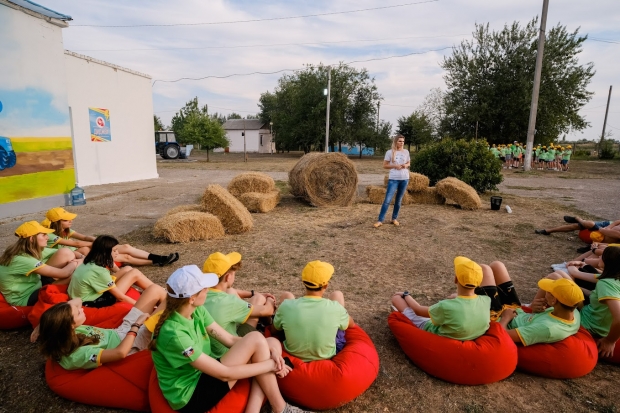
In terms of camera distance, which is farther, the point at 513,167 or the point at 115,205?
the point at 513,167

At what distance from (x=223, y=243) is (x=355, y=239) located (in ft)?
7.65

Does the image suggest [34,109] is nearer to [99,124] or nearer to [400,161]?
[99,124]

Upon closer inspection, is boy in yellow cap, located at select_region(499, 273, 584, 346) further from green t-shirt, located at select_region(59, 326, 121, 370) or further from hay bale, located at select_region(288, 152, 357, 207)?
hay bale, located at select_region(288, 152, 357, 207)

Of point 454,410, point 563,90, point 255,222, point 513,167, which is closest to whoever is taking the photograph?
point 454,410

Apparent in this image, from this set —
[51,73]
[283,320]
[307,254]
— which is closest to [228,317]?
[283,320]

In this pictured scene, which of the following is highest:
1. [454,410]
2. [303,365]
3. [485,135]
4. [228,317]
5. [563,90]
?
[563,90]

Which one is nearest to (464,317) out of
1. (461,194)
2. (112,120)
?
(461,194)

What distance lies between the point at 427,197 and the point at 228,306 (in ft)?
27.4

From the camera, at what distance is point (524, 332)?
2.97 meters

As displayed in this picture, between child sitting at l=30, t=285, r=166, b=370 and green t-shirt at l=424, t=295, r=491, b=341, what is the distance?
2.28 m

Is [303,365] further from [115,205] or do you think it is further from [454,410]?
[115,205]

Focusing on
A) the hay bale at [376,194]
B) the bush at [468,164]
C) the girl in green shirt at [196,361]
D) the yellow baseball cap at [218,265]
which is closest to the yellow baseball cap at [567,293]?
the girl in green shirt at [196,361]

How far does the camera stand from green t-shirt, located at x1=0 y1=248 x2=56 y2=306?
346 centimetres

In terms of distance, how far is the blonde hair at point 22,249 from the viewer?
348cm
